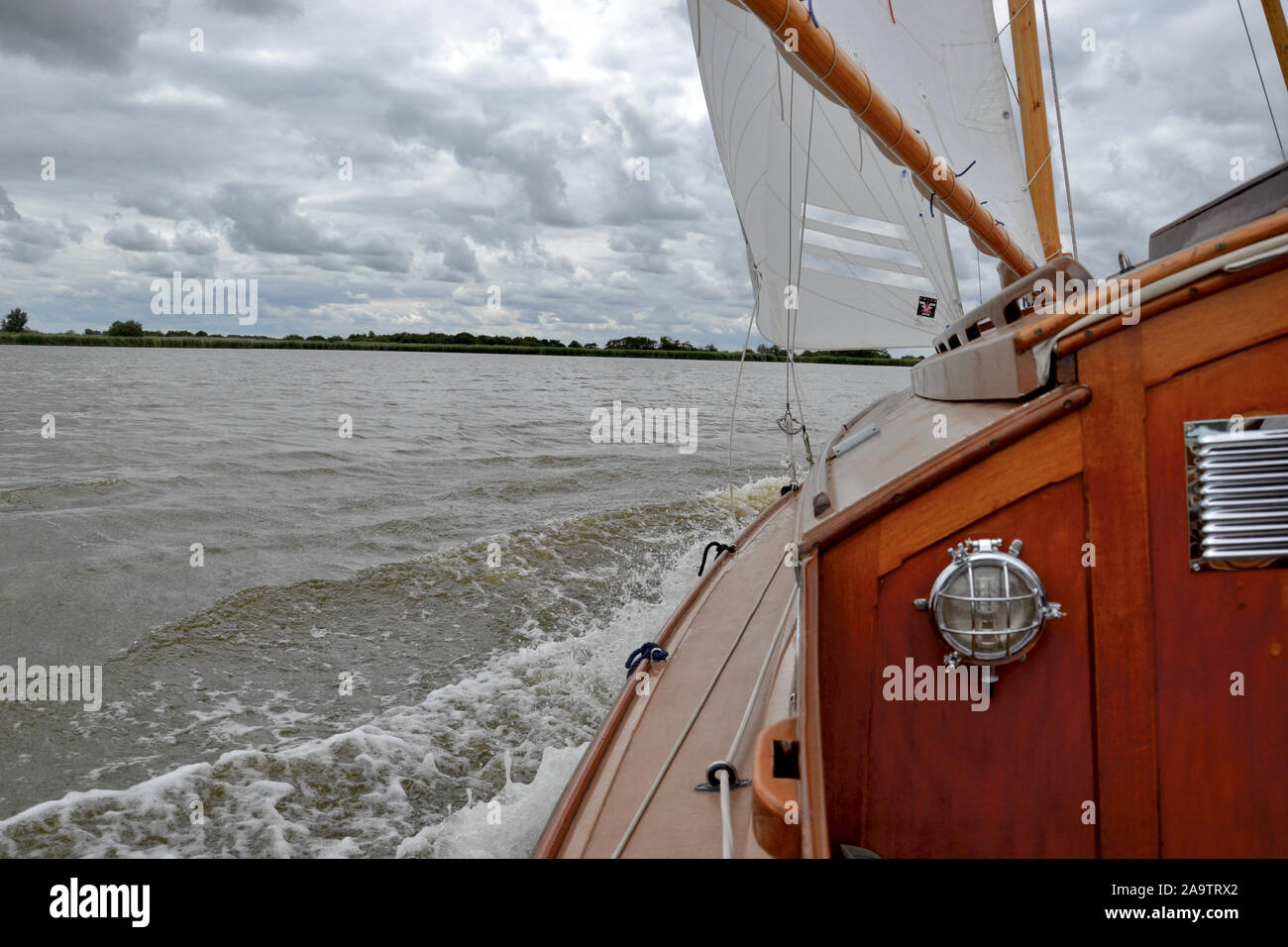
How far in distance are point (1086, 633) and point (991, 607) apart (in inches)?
10.0

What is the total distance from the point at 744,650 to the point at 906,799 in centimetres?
187

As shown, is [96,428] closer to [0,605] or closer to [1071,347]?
[0,605]

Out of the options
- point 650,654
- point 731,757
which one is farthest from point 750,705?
point 650,654

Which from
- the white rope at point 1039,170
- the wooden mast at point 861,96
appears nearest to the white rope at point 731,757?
the wooden mast at point 861,96

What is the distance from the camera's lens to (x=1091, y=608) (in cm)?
174

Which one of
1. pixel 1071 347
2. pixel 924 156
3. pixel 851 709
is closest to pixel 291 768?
pixel 851 709

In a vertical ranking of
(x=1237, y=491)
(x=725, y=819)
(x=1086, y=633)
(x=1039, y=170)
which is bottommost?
(x=725, y=819)

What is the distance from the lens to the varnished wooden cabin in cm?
163

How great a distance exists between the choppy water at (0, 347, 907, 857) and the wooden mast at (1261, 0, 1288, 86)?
677cm

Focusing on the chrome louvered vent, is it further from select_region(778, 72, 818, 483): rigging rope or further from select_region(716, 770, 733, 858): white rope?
select_region(778, 72, 818, 483): rigging rope

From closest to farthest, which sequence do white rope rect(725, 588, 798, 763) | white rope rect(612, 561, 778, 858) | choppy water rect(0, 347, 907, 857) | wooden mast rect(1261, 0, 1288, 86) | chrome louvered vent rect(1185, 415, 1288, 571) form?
chrome louvered vent rect(1185, 415, 1288, 571)
white rope rect(612, 561, 778, 858)
white rope rect(725, 588, 798, 763)
choppy water rect(0, 347, 907, 857)
wooden mast rect(1261, 0, 1288, 86)

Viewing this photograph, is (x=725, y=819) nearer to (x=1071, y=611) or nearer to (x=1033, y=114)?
(x=1071, y=611)


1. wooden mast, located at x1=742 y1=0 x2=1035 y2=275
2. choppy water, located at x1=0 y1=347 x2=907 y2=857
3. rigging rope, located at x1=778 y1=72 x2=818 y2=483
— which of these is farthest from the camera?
rigging rope, located at x1=778 y1=72 x2=818 y2=483

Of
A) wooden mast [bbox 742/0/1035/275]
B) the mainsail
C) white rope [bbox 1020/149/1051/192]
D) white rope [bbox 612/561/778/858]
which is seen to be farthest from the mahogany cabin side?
white rope [bbox 1020/149/1051/192]
